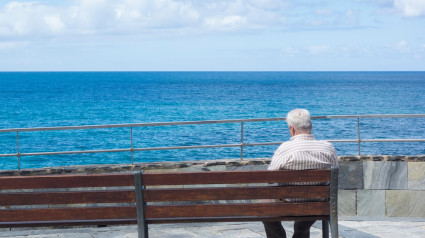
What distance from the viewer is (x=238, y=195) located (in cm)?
399

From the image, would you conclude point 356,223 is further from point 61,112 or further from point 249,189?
point 61,112

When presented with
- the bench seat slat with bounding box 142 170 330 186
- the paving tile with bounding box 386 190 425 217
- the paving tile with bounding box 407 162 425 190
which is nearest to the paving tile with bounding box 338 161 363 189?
the paving tile with bounding box 386 190 425 217

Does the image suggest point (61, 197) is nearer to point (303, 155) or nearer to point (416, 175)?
point (303, 155)

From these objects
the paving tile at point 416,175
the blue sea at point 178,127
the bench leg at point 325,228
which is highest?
the bench leg at point 325,228

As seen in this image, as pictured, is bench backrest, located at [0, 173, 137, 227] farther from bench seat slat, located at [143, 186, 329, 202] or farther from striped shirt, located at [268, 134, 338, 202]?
striped shirt, located at [268, 134, 338, 202]

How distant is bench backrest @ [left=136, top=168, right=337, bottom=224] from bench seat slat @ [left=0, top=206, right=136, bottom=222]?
17cm

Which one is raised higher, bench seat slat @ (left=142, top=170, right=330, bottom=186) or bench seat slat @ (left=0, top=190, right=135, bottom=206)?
bench seat slat @ (left=142, top=170, right=330, bottom=186)

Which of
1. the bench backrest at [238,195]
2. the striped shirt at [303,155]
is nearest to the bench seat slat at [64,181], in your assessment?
the bench backrest at [238,195]

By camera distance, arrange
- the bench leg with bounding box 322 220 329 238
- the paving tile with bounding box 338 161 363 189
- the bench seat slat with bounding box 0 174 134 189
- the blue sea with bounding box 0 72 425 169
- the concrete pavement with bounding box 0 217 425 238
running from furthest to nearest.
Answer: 1. the blue sea with bounding box 0 72 425 169
2. the paving tile with bounding box 338 161 363 189
3. the concrete pavement with bounding box 0 217 425 238
4. the bench leg with bounding box 322 220 329 238
5. the bench seat slat with bounding box 0 174 134 189

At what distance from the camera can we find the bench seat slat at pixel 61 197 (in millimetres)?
3953

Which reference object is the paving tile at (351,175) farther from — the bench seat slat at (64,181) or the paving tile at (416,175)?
the bench seat slat at (64,181)

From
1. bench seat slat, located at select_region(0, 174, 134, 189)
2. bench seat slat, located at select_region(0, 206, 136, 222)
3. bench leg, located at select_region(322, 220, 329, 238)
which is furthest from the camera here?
bench leg, located at select_region(322, 220, 329, 238)

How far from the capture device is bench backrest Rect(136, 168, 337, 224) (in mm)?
3973

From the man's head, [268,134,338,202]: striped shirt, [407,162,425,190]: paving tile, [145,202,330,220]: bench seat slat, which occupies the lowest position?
[407,162,425,190]: paving tile
